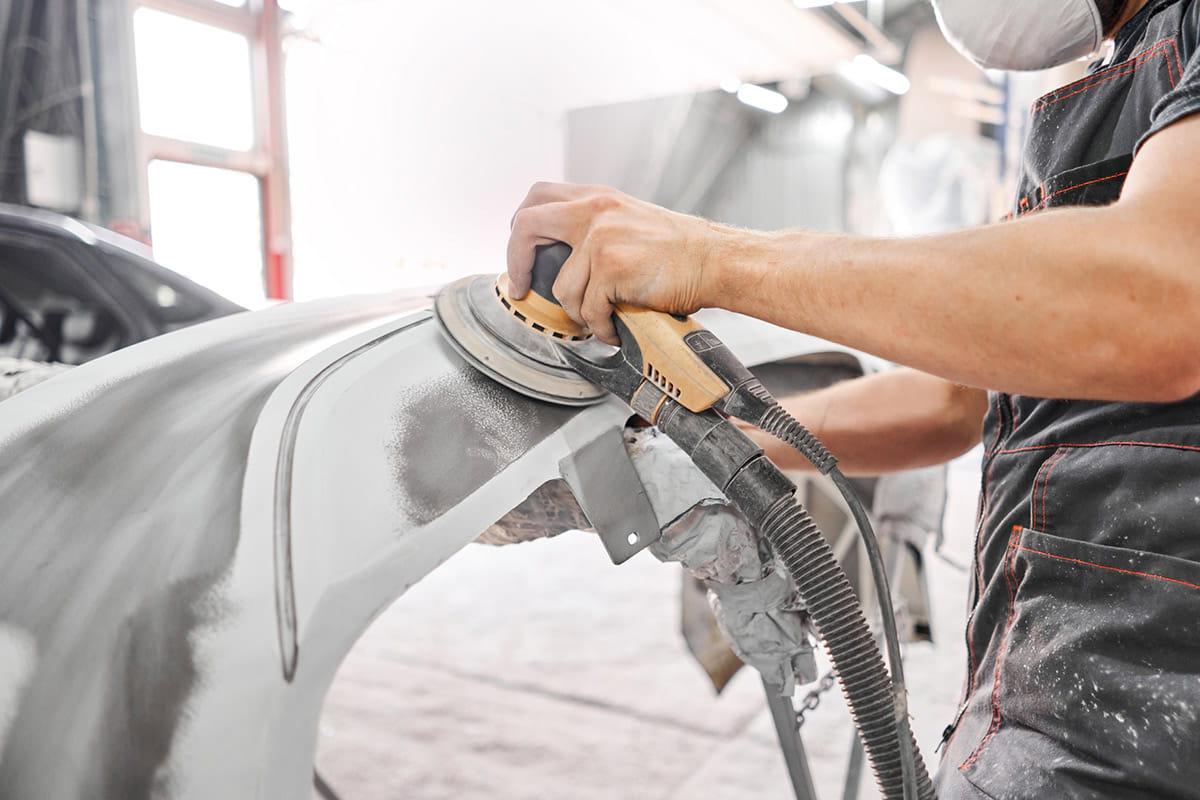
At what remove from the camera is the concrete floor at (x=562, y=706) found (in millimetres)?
1550

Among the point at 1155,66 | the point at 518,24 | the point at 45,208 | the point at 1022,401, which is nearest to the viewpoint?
the point at 1155,66

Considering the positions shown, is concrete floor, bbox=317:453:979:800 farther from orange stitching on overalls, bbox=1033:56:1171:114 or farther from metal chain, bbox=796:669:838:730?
orange stitching on overalls, bbox=1033:56:1171:114

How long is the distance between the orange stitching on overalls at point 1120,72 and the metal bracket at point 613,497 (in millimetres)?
489

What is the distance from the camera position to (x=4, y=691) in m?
0.52

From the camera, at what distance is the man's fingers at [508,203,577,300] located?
0.63 meters

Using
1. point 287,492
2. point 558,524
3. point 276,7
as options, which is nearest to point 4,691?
point 287,492

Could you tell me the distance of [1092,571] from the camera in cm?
61

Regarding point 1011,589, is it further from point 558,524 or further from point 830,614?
point 558,524

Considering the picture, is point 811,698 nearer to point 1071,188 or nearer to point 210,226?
point 1071,188

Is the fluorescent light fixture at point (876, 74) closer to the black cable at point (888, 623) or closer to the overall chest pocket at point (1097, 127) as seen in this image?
the overall chest pocket at point (1097, 127)

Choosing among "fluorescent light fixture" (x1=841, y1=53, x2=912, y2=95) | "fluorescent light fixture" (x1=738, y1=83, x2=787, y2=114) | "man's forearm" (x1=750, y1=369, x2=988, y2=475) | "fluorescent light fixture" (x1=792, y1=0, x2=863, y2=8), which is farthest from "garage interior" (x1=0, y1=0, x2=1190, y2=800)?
"fluorescent light fixture" (x1=841, y1=53, x2=912, y2=95)

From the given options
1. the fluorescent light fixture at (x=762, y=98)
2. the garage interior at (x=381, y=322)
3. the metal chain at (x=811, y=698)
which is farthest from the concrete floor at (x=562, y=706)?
the fluorescent light fixture at (x=762, y=98)

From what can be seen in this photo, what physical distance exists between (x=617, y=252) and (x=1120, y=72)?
0.44m

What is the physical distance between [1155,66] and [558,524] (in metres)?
0.60
